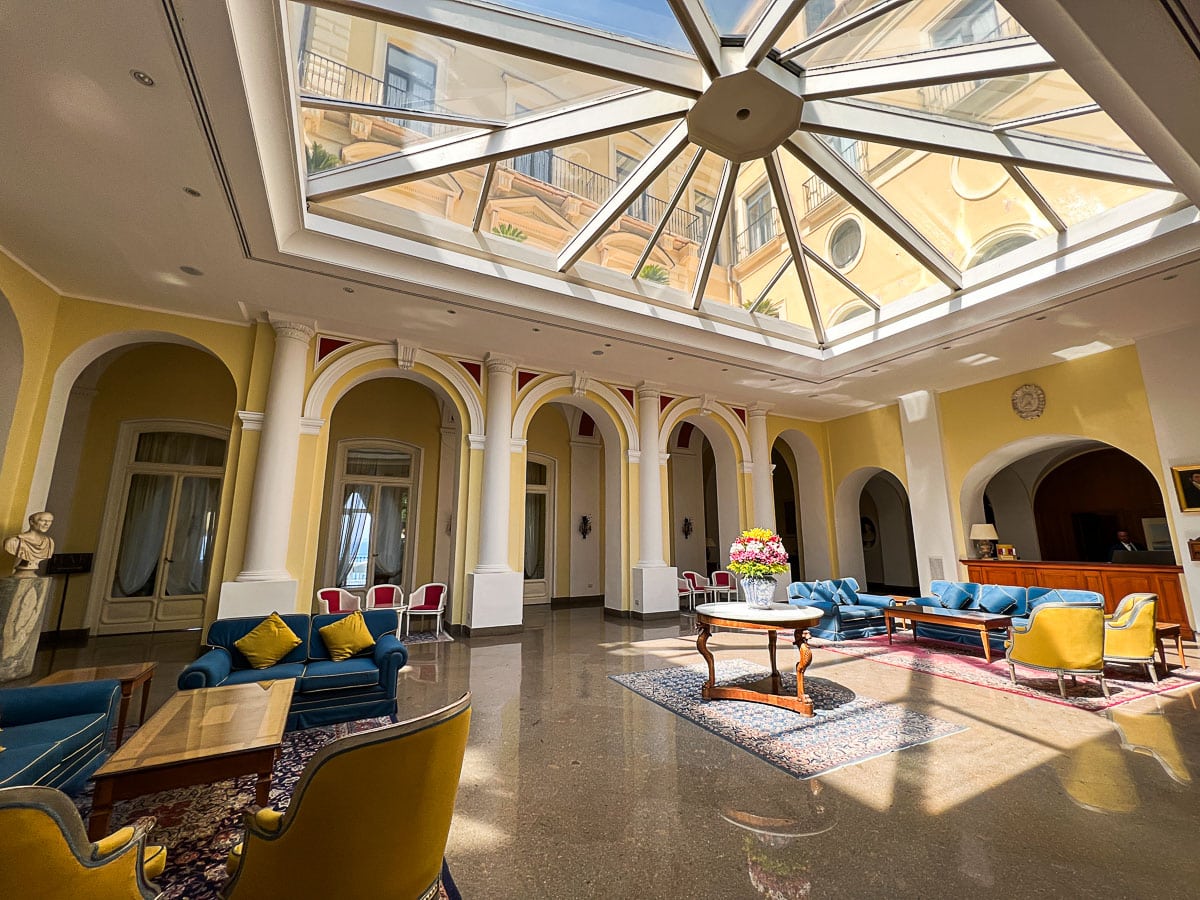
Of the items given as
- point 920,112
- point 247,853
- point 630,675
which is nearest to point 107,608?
point 630,675

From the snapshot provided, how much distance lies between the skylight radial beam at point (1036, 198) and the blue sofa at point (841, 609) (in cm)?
476

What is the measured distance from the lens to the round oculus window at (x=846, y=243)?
6.34 meters

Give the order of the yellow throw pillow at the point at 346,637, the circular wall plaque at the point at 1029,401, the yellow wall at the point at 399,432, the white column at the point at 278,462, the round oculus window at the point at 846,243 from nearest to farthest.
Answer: the yellow throw pillow at the point at 346,637 → the white column at the point at 278,462 → the round oculus window at the point at 846,243 → the circular wall plaque at the point at 1029,401 → the yellow wall at the point at 399,432

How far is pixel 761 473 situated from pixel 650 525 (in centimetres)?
291

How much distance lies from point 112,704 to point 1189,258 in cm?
948

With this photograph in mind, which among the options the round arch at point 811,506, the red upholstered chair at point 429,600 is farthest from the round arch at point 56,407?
the round arch at point 811,506

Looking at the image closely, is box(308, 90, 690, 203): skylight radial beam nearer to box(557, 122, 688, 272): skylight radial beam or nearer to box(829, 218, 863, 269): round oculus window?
box(557, 122, 688, 272): skylight radial beam

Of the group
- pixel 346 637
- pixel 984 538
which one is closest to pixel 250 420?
pixel 346 637

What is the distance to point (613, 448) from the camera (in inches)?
359

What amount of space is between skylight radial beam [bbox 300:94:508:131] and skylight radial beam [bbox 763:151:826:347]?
2.57m

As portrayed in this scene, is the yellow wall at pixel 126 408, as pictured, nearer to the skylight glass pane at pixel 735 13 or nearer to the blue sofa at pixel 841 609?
the skylight glass pane at pixel 735 13

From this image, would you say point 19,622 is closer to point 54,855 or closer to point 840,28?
point 54,855

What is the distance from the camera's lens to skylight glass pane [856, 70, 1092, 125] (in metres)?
4.14

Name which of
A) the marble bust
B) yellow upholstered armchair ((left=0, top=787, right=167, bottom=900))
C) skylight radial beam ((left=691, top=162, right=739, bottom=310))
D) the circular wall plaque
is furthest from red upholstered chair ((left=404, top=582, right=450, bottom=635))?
the circular wall plaque
